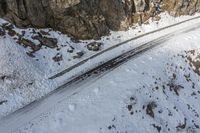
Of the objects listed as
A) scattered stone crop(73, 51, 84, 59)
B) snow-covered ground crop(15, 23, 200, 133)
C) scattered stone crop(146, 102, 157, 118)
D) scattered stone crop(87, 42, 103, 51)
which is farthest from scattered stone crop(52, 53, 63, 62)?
scattered stone crop(146, 102, 157, 118)

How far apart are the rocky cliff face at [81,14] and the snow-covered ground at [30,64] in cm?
89

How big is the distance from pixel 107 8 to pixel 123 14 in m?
2.12

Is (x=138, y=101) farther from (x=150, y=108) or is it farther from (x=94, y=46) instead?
(x=94, y=46)

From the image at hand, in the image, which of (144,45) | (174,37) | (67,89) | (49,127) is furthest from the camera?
(174,37)

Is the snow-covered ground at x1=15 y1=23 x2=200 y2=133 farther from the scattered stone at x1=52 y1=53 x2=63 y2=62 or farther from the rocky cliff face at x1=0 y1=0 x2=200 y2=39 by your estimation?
the rocky cliff face at x1=0 y1=0 x2=200 y2=39

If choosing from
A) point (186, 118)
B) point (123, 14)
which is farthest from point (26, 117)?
point (123, 14)

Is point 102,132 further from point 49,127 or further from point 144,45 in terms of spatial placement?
point 144,45

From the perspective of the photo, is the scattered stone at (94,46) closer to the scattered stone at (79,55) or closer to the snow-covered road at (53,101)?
the scattered stone at (79,55)

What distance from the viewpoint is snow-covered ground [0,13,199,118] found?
25.9 m

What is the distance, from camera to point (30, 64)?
94.5ft

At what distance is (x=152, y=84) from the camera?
28062 millimetres

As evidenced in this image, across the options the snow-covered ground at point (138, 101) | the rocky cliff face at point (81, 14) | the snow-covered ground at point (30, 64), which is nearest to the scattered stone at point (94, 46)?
the snow-covered ground at point (30, 64)

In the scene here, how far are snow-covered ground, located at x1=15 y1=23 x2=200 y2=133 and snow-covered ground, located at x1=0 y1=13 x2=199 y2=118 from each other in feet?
9.21

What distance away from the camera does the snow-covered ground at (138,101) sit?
75.8 feet
